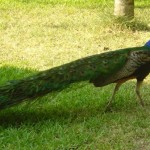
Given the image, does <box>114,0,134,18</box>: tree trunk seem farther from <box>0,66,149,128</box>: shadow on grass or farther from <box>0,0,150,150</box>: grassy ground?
<box>0,66,149,128</box>: shadow on grass

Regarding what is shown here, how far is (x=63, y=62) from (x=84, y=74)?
2773 millimetres

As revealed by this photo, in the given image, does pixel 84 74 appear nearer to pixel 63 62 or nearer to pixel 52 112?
pixel 52 112

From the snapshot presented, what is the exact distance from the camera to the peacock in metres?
5.33

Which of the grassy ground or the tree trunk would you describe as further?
the tree trunk

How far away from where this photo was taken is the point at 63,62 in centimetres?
828

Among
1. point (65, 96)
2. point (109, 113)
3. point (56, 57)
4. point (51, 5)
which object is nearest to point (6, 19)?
point (51, 5)

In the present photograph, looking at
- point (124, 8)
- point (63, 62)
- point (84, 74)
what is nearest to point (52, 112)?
point (84, 74)

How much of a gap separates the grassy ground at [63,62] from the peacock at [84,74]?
155 mm

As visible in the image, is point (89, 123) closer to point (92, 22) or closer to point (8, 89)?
point (8, 89)

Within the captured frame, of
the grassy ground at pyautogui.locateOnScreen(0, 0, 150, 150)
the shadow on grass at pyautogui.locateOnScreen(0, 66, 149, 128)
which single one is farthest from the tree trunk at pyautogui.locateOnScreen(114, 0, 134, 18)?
the shadow on grass at pyautogui.locateOnScreen(0, 66, 149, 128)

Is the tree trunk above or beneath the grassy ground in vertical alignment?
above

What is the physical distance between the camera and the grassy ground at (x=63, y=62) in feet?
16.6

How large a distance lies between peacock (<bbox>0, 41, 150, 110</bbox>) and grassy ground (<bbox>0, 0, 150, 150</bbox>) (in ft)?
0.51

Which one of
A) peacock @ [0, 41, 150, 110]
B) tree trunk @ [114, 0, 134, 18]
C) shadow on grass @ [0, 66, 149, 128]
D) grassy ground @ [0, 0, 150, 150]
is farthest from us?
tree trunk @ [114, 0, 134, 18]
